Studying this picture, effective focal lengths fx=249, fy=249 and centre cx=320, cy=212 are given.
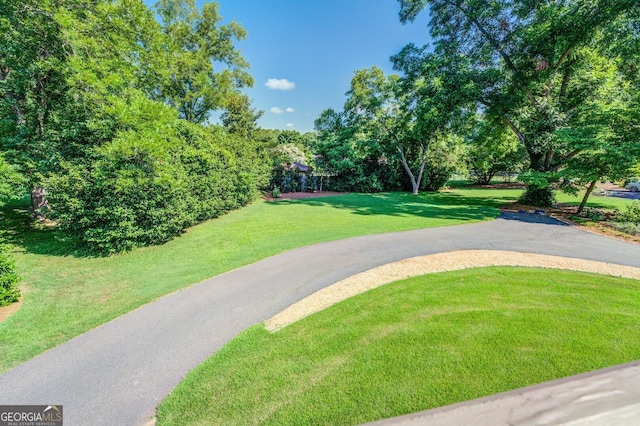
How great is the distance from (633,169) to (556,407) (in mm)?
13309

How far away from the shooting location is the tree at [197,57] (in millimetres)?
16834

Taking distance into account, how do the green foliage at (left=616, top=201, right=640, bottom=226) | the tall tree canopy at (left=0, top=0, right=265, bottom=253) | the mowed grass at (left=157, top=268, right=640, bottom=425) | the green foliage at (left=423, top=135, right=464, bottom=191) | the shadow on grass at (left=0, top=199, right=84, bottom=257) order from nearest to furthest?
1. the mowed grass at (left=157, top=268, right=640, bottom=425)
2. the tall tree canopy at (left=0, top=0, right=265, bottom=253)
3. the shadow on grass at (left=0, top=199, right=84, bottom=257)
4. the green foliage at (left=616, top=201, right=640, bottom=226)
5. the green foliage at (left=423, top=135, right=464, bottom=191)

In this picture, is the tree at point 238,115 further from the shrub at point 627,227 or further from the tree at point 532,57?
the shrub at point 627,227

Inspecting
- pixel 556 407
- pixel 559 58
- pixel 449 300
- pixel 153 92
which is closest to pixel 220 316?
pixel 449 300

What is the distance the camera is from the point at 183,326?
13.9ft

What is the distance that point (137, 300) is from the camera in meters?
5.07

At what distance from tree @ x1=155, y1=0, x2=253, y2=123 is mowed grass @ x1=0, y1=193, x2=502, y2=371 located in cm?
1111

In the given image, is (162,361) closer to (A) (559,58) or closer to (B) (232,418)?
(B) (232,418)

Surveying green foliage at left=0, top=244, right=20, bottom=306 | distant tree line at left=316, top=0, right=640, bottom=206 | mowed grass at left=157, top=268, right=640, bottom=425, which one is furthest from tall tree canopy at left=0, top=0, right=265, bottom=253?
distant tree line at left=316, top=0, right=640, bottom=206

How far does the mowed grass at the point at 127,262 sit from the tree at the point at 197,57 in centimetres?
1111

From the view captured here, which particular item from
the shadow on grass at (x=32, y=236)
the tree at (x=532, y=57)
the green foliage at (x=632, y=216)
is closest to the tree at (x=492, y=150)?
the tree at (x=532, y=57)

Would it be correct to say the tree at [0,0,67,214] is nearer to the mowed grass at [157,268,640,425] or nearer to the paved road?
the paved road

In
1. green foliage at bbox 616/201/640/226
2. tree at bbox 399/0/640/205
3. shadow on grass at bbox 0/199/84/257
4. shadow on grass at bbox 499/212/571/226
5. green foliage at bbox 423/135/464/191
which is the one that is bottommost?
shadow on grass at bbox 0/199/84/257

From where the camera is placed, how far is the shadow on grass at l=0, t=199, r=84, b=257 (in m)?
7.68
